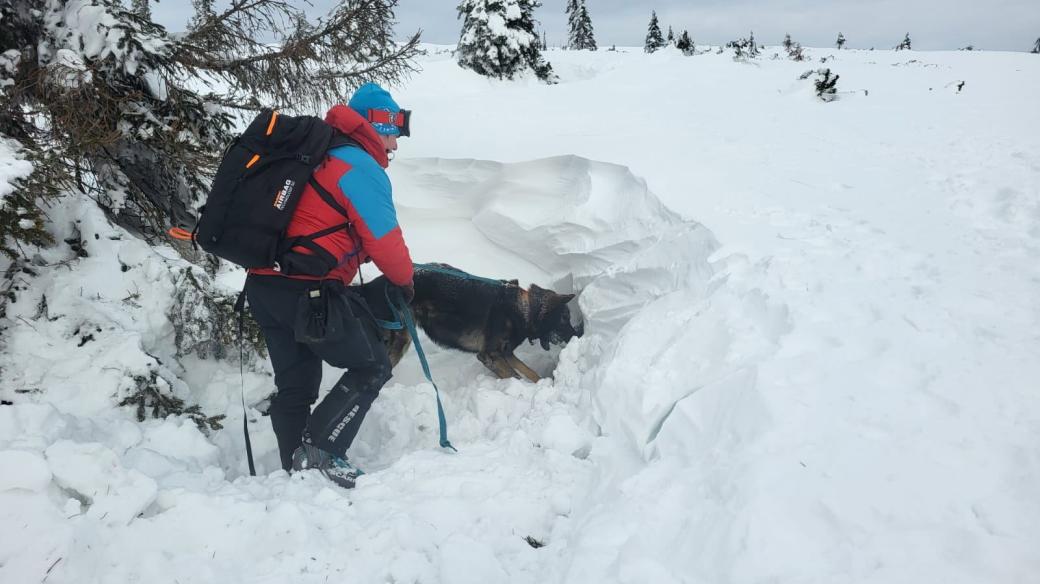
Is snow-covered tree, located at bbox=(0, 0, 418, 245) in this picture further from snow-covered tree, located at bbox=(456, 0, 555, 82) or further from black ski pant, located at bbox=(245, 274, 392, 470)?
snow-covered tree, located at bbox=(456, 0, 555, 82)

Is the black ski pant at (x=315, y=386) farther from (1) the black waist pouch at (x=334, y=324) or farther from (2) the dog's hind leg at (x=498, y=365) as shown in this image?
(2) the dog's hind leg at (x=498, y=365)

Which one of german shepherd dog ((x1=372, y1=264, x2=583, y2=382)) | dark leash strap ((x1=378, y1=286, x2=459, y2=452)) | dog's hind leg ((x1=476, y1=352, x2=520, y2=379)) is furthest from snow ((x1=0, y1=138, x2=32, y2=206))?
dog's hind leg ((x1=476, y1=352, x2=520, y2=379))

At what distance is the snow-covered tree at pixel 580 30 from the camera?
126 feet

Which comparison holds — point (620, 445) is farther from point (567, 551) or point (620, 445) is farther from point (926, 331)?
point (926, 331)

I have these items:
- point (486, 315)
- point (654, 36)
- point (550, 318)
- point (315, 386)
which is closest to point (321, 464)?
point (315, 386)

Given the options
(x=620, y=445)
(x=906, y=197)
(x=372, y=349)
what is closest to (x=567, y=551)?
(x=620, y=445)

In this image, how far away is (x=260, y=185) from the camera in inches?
104

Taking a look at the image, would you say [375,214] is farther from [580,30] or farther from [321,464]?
[580,30]

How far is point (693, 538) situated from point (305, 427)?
7.40ft

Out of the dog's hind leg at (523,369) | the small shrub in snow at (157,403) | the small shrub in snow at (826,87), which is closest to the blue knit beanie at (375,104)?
the small shrub in snow at (157,403)

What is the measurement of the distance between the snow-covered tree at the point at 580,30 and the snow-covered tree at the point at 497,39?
1902 cm

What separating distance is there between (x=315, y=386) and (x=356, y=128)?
1530mm

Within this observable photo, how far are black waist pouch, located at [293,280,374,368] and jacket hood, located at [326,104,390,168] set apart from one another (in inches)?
30.0

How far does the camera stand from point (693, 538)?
2014 millimetres
